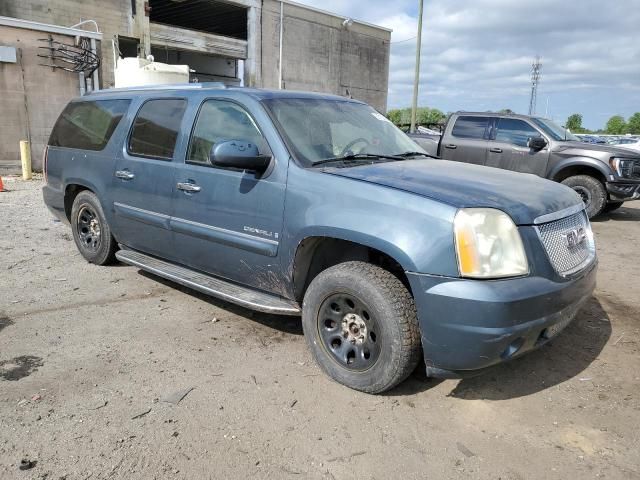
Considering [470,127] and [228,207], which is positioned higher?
[470,127]

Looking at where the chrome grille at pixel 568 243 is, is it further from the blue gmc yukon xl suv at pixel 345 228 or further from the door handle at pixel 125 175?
the door handle at pixel 125 175

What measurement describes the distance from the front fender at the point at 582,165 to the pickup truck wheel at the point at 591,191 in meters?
0.22

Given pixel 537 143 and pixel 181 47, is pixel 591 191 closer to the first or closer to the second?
pixel 537 143

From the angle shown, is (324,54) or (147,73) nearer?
(147,73)

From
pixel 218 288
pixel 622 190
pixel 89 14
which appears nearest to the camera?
pixel 218 288

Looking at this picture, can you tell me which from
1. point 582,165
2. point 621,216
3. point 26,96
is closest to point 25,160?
point 26,96

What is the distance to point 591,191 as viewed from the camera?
9148 millimetres

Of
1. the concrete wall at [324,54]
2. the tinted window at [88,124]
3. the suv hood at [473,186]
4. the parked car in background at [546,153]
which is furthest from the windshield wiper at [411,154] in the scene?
the concrete wall at [324,54]

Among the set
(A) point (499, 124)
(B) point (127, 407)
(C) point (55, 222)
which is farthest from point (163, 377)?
(A) point (499, 124)

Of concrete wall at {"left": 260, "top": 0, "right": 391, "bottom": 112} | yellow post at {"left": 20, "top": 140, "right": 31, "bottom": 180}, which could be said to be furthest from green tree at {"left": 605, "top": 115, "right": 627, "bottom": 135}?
yellow post at {"left": 20, "top": 140, "right": 31, "bottom": 180}

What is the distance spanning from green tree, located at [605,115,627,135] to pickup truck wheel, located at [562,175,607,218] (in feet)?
224

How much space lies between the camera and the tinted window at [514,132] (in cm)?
959

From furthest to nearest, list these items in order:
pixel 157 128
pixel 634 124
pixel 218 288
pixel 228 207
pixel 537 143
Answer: pixel 634 124 → pixel 537 143 → pixel 157 128 → pixel 218 288 → pixel 228 207

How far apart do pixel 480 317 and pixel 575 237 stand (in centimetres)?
108
